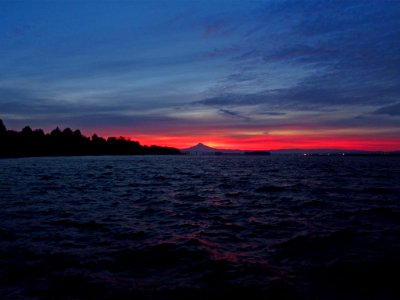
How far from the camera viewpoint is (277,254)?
12477mm

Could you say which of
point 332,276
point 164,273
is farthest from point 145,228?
point 332,276

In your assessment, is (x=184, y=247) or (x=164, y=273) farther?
(x=184, y=247)

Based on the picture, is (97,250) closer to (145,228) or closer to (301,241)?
(145,228)

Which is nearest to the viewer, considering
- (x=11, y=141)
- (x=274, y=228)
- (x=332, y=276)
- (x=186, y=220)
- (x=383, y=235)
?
(x=332, y=276)

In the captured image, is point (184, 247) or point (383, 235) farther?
point (383, 235)

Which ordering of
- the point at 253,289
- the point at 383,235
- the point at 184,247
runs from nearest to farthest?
the point at 253,289
the point at 184,247
the point at 383,235

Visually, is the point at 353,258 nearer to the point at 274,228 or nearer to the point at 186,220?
the point at 274,228

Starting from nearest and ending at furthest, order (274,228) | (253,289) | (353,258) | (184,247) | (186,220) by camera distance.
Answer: (253,289)
(353,258)
(184,247)
(274,228)
(186,220)

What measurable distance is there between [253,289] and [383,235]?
9868mm

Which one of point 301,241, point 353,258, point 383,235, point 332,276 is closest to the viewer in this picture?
point 332,276

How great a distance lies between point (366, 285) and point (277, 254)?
3.37 meters

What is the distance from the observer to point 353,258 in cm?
1229

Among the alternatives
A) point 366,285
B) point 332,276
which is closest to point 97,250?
point 332,276

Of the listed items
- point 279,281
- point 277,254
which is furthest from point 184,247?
point 279,281
